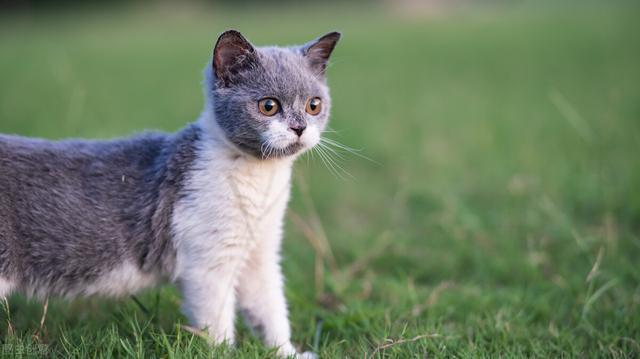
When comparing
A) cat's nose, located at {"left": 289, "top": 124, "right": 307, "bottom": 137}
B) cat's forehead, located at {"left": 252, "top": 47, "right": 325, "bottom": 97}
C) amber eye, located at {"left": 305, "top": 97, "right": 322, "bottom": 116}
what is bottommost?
cat's nose, located at {"left": 289, "top": 124, "right": 307, "bottom": 137}

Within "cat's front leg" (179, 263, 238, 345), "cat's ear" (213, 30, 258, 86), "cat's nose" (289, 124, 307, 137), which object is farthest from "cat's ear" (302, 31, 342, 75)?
"cat's front leg" (179, 263, 238, 345)

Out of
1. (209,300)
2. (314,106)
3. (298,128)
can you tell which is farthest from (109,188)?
(314,106)

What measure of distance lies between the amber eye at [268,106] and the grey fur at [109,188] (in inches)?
1.1

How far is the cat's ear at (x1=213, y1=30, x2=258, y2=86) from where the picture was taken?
2895 mm

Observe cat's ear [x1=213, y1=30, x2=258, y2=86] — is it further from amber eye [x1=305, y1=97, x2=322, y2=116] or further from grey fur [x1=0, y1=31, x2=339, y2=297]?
amber eye [x1=305, y1=97, x2=322, y2=116]

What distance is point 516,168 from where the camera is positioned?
541cm

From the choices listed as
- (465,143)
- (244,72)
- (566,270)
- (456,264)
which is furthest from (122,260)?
(465,143)

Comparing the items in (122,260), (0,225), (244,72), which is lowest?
(122,260)

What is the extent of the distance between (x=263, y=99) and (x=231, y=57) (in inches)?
11.0

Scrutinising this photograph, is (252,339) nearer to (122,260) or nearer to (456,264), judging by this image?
(122,260)

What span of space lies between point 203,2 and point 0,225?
86.8ft

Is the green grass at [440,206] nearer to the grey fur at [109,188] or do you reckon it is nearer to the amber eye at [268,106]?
the grey fur at [109,188]

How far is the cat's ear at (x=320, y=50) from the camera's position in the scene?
3160 mm

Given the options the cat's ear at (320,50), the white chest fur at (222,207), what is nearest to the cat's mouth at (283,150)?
the white chest fur at (222,207)
